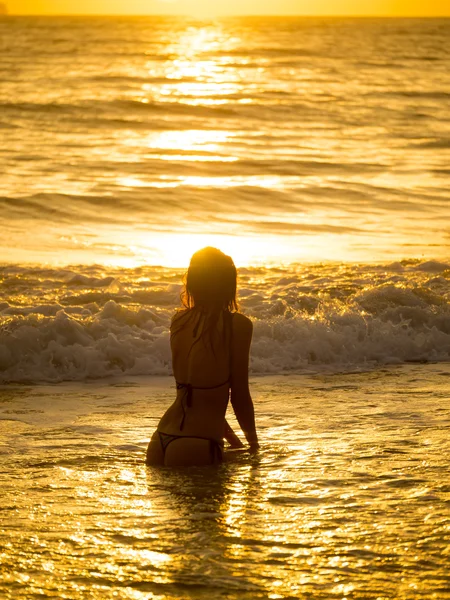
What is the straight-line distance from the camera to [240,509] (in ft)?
15.1

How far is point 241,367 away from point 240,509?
886mm

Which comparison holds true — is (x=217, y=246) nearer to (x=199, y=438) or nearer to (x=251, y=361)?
(x=251, y=361)

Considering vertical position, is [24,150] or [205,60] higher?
[205,60]

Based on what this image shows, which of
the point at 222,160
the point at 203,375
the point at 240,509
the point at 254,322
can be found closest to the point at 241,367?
the point at 203,375

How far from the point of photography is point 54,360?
8.91 metres

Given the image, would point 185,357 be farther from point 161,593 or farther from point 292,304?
point 292,304

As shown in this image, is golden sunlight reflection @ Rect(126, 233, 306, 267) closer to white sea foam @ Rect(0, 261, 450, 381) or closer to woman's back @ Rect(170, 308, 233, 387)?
white sea foam @ Rect(0, 261, 450, 381)

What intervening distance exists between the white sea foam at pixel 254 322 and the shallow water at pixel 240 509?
179 cm

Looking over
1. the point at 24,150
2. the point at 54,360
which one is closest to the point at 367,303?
the point at 54,360

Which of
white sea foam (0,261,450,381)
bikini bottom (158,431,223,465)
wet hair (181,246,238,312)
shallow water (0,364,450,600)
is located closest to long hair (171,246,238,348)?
wet hair (181,246,238,312)

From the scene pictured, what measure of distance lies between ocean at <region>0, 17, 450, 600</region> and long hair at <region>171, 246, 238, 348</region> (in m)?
0.86

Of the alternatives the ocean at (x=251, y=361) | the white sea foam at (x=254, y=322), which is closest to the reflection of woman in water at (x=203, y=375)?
the ocean at (x=251, y=361)

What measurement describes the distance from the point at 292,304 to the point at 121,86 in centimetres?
2907

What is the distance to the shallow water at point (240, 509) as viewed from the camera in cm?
376
